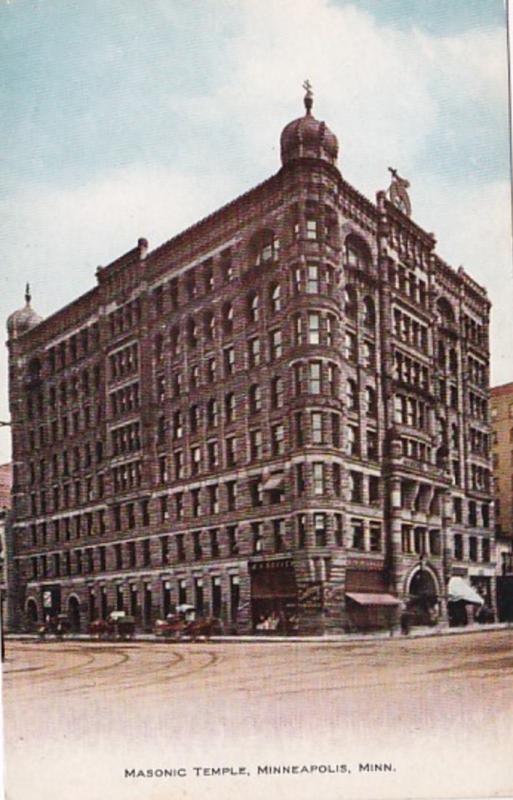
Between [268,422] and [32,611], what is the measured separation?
235 cm

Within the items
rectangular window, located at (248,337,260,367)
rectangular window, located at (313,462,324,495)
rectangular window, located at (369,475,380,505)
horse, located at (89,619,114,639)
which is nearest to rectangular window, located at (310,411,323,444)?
rectangular window, located at (313,462,324,495)

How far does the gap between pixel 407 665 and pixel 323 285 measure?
2.86 metres

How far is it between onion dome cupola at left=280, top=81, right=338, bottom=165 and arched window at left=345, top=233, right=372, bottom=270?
75 centimetres

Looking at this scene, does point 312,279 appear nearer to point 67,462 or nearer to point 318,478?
point 318,478

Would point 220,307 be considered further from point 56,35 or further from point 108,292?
point 56,35

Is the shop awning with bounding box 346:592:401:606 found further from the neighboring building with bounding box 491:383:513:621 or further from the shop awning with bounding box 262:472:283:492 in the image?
the shop awning with bounding box 262:472:283:492

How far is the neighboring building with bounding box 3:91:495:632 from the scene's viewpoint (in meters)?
9.35

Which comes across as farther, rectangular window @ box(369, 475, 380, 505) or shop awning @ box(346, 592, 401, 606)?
rectangular window @ box(369, 475, 380, 505)

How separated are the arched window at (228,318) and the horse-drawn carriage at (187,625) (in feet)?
7.07

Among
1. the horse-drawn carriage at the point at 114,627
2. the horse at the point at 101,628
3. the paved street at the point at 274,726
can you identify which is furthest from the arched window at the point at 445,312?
the horse at the point at 101,628

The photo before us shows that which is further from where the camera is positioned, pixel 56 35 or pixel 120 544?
pixel 120 544

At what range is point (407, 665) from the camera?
8898 mm

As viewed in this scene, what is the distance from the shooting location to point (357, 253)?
9.68m

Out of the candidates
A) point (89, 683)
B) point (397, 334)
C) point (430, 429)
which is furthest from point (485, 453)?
point (89, 683)
